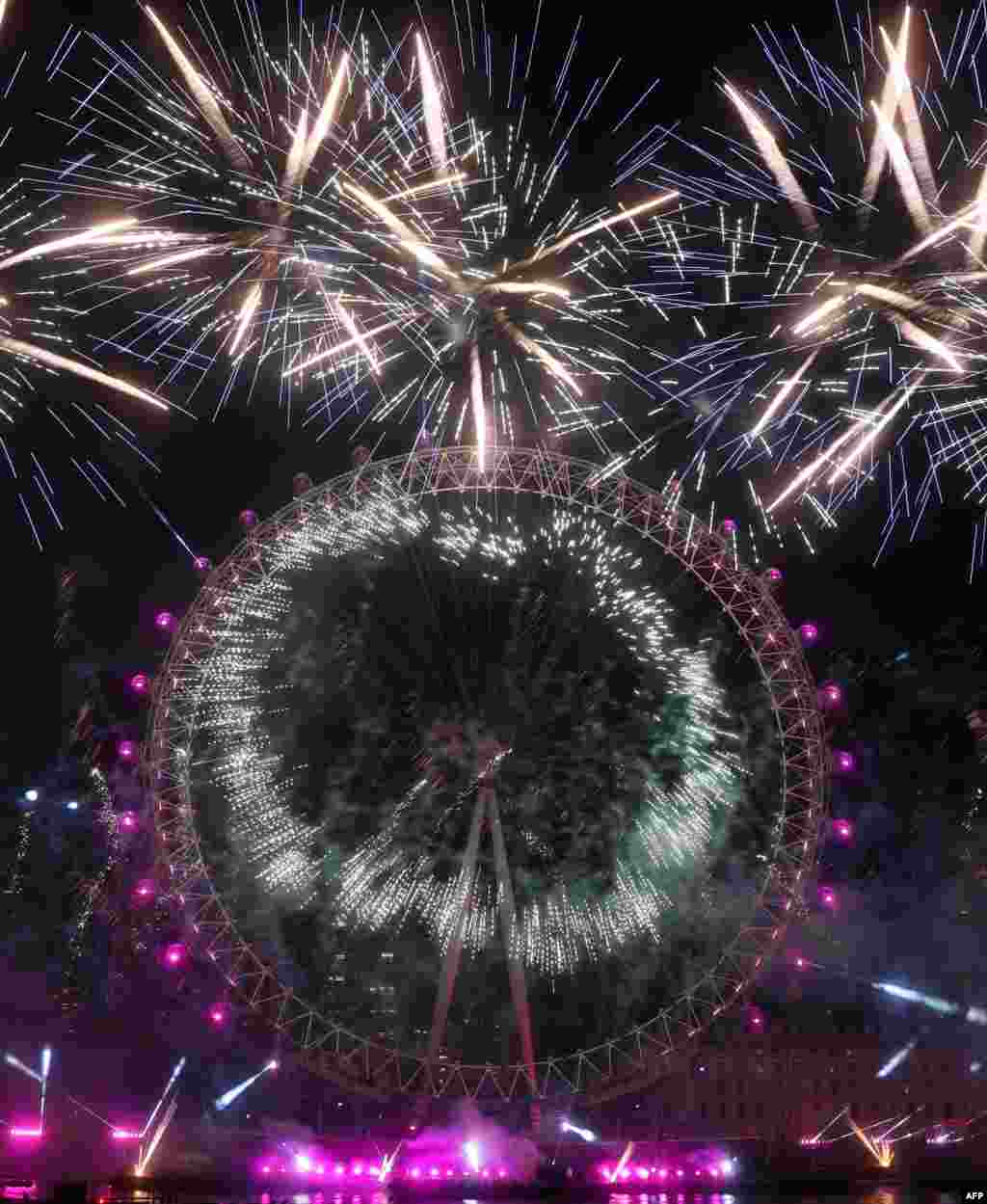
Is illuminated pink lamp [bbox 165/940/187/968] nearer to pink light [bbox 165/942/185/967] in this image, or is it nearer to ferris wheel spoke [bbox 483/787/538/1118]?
pink light [bbox 165/942/185/967]

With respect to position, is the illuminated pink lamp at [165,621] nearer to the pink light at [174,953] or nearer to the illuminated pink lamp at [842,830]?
the pink light at [174,953]

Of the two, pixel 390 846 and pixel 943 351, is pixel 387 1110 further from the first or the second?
pixel 943 351

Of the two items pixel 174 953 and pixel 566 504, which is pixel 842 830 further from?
pixel 174 953

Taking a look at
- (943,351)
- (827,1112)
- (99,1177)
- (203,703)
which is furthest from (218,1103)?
(943,351)

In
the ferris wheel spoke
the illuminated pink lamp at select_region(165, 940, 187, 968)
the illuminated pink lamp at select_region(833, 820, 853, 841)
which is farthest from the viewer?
the illuminated pink lamp at select_region(833, 820, 853, 841)

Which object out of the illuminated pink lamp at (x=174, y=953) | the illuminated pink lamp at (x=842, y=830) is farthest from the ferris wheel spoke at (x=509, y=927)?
the illuminated pink lamp at (x=842, y=830)

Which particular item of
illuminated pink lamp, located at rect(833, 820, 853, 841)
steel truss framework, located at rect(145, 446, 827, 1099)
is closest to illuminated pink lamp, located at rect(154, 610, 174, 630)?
steel truss framework, located at rect(145, 446, 827, 1099)
